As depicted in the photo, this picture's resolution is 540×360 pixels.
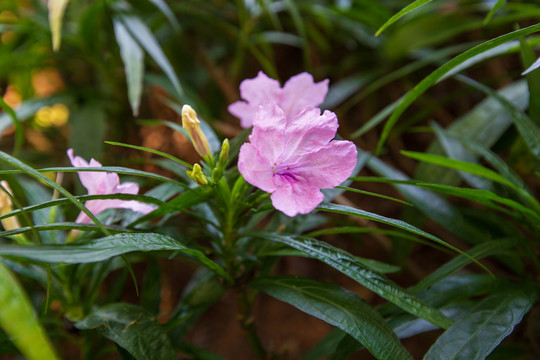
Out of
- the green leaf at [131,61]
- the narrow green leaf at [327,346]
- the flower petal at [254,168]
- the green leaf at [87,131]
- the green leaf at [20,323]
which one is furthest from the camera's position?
the green leaf at [87,131]

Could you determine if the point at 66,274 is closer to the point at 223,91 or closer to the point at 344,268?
the point at 344,268

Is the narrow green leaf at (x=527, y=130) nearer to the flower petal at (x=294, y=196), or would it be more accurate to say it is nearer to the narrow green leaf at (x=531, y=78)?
the narrow green leaf at (x=531, y=78)

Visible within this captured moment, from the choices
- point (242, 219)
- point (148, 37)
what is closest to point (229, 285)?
point (242, 219)

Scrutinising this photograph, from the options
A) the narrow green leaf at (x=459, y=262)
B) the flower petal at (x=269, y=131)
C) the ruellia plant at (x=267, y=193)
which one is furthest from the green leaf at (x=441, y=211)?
the flower petal at (x=269, y=131)

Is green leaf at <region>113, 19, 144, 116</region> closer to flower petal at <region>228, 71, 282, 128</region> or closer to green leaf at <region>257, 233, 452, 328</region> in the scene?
flower petal at <region>228, 71, 282, 128</region>

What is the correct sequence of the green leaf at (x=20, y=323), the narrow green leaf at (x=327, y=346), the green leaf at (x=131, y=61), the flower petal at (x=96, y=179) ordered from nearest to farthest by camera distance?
1. the green leaf at (x=20, y=323)
2. the flower petal at (x=96, y=179)
3. the narrow green leaf at (x=327, y=346)
4. the green leaf at (x=131, y=61)

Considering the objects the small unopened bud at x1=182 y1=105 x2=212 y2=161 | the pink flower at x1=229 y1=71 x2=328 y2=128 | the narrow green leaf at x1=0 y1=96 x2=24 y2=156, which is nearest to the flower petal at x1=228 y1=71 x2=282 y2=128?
the pink flower at x1=229 y1=71 x2=328 y2=128

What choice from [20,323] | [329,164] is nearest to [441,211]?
[329,164]
